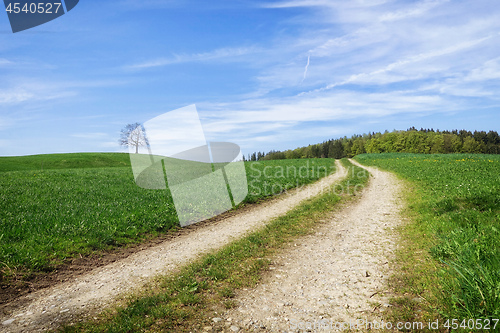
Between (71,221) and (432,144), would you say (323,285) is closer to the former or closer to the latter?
(71,221)

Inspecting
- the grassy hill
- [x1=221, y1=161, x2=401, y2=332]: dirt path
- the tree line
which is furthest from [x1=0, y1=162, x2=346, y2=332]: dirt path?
the tree line

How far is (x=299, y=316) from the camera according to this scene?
14.8 ft

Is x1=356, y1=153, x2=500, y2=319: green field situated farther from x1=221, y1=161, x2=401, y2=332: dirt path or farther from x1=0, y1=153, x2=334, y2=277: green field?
x1=0, y1=153, x2=334, y2=277: green field

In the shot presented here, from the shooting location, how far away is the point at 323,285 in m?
5.52

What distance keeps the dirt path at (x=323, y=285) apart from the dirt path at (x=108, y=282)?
8.73 ft

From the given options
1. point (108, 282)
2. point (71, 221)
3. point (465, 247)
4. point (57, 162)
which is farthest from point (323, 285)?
point (57, 162)

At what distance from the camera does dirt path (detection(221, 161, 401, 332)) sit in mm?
4441

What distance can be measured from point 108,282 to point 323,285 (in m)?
5.10

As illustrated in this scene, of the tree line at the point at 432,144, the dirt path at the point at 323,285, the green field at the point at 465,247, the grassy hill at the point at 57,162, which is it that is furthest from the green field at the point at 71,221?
the tree line at the point at 432,144

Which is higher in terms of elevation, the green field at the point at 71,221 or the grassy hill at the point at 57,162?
the grassy hill at the point at 57,162

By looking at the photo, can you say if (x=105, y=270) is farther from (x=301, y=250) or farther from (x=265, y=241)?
(x=301, y=250)

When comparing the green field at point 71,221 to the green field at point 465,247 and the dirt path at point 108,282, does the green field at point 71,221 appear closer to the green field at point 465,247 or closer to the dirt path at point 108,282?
the dirt path at point 108,282

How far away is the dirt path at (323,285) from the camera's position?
444cm

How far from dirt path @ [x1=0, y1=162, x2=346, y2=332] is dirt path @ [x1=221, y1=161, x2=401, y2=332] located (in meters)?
2.66
